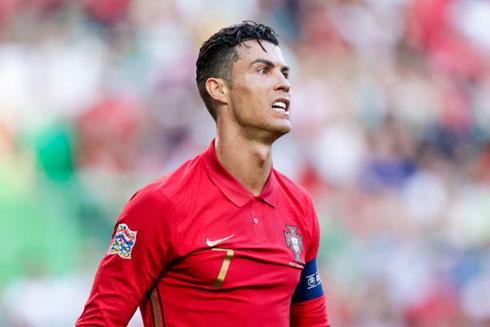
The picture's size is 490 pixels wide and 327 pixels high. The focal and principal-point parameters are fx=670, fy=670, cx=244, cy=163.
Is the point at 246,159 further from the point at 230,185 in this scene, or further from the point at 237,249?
the point at 237,249

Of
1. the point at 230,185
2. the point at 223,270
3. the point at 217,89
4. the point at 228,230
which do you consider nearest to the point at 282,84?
the point at 217,89

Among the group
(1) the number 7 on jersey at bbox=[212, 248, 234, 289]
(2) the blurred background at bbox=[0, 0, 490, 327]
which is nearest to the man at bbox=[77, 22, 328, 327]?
(1) the number 7 on jersey at bbox=[212, 248, 234, 289]

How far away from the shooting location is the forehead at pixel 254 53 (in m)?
2.20

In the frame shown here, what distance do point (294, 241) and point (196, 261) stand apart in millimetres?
365

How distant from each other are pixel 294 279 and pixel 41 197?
9.18 feet

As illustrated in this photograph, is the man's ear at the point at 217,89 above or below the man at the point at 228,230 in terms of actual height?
above

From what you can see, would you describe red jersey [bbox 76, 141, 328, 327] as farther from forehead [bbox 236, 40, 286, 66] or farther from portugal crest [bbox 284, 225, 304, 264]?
forehead [bbox 236, 40, 286, 66]

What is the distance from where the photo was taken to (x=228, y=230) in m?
2.05

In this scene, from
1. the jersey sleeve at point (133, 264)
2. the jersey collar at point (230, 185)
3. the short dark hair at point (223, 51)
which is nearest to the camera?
the jersey sleeve at point (133, 264)

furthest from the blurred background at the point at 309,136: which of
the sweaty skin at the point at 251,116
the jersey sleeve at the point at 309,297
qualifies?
the sweaty skin at the point at 251,116

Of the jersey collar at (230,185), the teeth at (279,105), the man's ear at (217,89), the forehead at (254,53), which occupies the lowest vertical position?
the jersey collar at (230,185)

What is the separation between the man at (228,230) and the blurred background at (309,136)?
2473mm

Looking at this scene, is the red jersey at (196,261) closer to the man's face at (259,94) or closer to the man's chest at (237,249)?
the man's chest at (237,249)

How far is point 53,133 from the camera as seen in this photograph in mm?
4508
